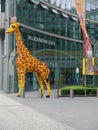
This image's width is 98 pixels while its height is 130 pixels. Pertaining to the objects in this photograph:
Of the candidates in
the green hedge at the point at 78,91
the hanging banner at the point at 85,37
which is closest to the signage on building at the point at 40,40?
the hanging banner at the point at 85,37

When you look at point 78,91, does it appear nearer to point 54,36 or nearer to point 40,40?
point 40,40

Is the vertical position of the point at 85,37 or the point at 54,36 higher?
the point at 54,36

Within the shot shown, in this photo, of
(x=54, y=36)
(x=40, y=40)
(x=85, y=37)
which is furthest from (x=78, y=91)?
(x=54, y=36)

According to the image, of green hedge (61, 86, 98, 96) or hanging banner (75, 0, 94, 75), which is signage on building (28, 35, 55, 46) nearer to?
hanging banner (75, 0, 94, 75)

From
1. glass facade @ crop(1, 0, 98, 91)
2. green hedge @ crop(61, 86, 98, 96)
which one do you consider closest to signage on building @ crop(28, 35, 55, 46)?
glass facade @ crop(1, 0, 98, 91)

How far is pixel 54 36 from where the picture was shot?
5006 centimetres

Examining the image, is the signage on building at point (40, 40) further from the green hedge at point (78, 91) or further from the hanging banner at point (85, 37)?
the green hedge at point (78, 91)

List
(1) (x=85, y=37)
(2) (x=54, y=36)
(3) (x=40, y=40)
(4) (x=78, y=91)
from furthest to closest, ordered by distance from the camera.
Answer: (2) (x=54, y=36) < (3) (x=40, y=40) < (4) (x=78, y=91) < (1) (x=85, y=37)

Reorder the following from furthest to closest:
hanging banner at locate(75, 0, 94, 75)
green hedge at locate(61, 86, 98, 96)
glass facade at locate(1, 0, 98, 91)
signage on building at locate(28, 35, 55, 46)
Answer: signage on building at locate(28, 35, 55, 46) → glass facade at locate(1, 0, 98, 91) → green hedge at locate(61, 86, 98, 96) → hanging banner at locate(75, 0, 94, 75)

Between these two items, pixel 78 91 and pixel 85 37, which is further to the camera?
pixel 78 91

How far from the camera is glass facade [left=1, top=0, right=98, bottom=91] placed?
43094 mm

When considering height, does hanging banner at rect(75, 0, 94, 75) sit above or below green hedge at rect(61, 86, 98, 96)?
above

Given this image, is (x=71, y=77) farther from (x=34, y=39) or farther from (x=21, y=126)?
(x=21, y=126)

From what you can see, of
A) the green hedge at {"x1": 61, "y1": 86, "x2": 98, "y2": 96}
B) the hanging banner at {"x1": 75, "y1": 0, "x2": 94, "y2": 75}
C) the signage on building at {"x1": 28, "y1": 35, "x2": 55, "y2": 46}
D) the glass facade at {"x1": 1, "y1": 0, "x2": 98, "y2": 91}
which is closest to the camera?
the hanging banner at {"x1": 75, "y1": 0, "x2": 94, "y2": 75}
